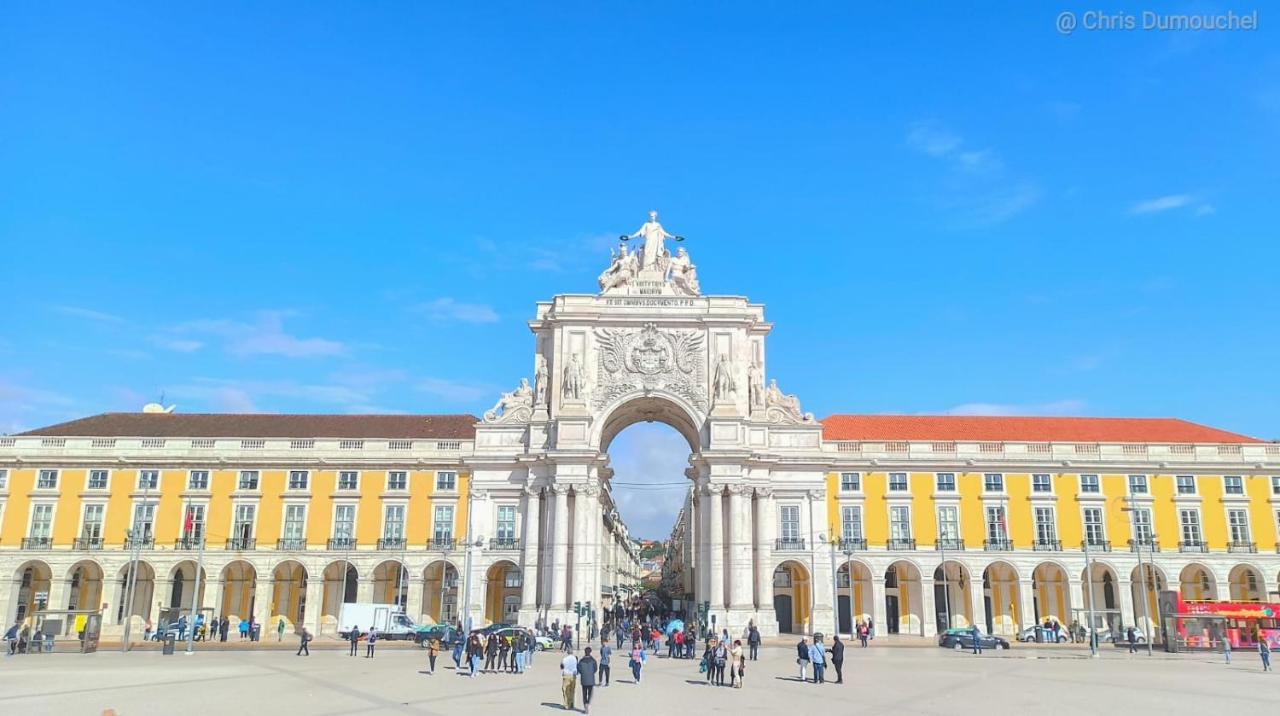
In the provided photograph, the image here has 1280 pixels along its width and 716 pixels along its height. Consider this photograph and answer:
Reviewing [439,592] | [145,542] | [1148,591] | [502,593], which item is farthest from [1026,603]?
[145,542]

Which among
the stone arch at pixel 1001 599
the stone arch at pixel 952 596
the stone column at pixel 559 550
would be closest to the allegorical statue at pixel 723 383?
the stone column at pixel 559 550

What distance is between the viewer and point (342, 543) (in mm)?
56656

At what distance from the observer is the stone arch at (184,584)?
55938 mm

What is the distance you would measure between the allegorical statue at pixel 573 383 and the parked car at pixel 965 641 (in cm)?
2488

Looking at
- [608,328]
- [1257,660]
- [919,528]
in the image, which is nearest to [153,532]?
[608,328]

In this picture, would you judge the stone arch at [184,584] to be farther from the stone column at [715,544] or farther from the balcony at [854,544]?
the balcony at [854,544]

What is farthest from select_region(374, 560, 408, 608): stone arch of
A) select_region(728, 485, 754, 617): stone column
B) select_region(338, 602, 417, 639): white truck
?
select_region(728, 485, 754, 617): stone column

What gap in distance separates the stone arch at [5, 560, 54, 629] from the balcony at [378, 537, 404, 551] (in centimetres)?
1910

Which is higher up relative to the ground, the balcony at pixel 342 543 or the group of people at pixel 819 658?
the balcony at pixel 342 543

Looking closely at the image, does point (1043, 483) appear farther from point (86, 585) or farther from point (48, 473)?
point (48, 473)

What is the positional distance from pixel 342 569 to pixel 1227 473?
54.4 meters

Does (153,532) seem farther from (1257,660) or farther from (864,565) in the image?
(1257,660)

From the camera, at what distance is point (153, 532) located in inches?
2215

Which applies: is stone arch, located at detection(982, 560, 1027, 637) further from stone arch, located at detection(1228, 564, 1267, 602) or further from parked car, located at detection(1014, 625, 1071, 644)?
stone arch, located at detection(1228, 564, 1267, 602)
